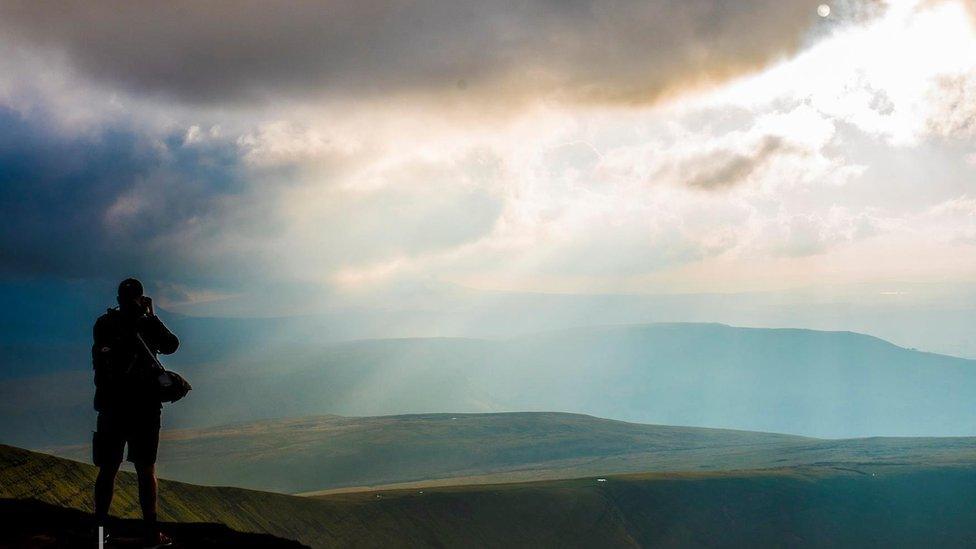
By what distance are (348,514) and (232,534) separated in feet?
287

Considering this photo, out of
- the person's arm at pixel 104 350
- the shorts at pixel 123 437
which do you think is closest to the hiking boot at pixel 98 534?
the shorts at pixel 123 437

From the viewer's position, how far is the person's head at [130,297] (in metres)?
13.9

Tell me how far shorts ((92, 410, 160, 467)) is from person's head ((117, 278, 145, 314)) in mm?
1818

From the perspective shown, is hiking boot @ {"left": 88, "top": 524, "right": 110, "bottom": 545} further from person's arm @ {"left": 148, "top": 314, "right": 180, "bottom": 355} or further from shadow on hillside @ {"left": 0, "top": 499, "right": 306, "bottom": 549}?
person's arm @ {"left": 148, "top": 314, "right": 180, "bottom": 355}

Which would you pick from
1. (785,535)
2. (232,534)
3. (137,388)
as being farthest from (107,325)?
(785,535)

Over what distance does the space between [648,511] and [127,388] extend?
13013 cm

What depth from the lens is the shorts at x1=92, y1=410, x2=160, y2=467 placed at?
45.6 feet

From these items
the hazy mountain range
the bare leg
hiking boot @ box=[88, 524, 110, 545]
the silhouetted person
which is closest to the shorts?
the silhouetted person

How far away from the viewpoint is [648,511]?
134 m

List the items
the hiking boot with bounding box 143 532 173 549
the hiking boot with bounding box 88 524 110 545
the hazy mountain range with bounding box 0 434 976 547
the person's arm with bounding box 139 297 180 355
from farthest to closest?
1. the hazy mountain range with bounding box 0 434 976 547
2. the person's arm with bounding box 139 297 180 355
3. the hiking boot with bounding box 143 532 173 549
4. the hiking boot with bounding box 88 524 110 545

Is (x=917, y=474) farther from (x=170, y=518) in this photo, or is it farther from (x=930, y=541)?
(x=170, y=518)

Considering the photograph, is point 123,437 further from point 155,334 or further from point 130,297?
point 130,297

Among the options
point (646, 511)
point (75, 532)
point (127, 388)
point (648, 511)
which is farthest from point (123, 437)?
point (648, 511)

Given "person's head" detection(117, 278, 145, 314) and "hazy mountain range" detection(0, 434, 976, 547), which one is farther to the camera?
"hazy mountain range" detection(0, 434, 976, 547)
